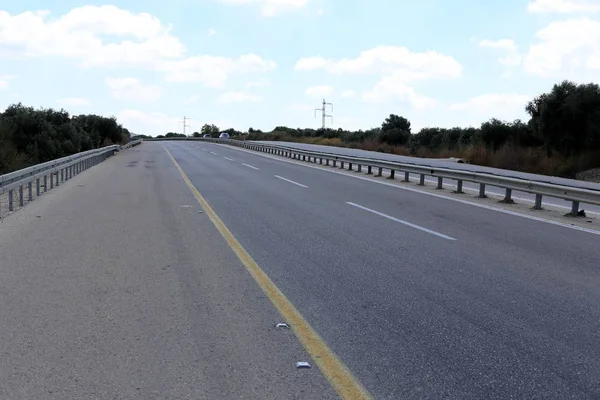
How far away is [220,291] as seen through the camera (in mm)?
7059

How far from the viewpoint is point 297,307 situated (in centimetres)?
646

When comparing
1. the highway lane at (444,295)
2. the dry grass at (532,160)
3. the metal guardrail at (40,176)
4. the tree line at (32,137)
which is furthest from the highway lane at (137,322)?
the dry grass at (532,160)

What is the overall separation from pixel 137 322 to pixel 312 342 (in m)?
1.73

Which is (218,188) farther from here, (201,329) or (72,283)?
(201,329)

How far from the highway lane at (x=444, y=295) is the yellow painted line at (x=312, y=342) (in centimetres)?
10

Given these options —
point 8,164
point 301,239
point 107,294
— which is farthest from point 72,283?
point 8,164

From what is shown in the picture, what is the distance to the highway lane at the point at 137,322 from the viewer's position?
4.51 m

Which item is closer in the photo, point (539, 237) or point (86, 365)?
point (86, 365)

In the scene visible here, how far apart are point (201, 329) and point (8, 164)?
859 inches

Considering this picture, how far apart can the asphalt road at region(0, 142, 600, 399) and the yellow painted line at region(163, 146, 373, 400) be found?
0.28ft

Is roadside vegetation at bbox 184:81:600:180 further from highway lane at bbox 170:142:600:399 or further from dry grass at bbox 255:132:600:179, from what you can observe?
highway lane at bbox 170:142:600:399

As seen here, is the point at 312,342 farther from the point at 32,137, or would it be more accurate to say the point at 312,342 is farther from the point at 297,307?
the point at 32,137

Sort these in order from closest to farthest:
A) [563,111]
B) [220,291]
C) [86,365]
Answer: [86,365], [220,291], [563,111]

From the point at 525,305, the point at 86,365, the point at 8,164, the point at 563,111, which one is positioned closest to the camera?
the point at 86,365
